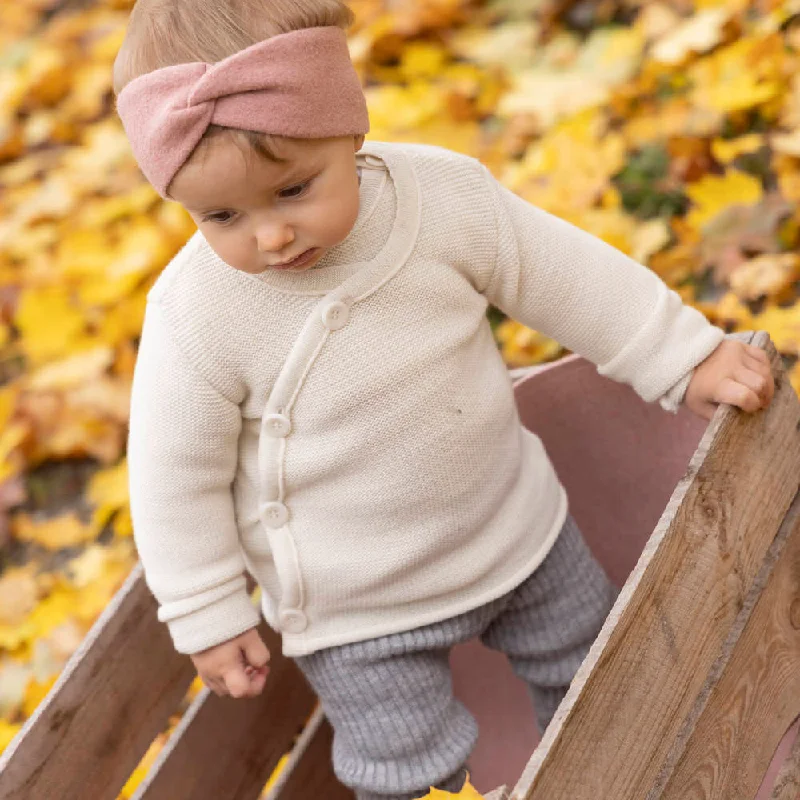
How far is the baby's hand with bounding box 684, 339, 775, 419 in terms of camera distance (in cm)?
120

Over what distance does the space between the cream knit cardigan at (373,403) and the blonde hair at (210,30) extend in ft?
0.69

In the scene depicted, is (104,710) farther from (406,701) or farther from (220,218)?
(220,218)

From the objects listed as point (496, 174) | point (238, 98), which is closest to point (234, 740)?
point (238, 98)

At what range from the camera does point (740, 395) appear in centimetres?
119

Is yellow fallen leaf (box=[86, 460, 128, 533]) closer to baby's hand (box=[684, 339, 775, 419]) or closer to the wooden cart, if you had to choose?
the wooden cart

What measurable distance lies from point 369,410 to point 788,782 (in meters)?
0.63

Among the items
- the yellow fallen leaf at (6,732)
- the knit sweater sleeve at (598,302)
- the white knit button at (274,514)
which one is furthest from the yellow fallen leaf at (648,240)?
the yellow fallen leaf at (6,732)

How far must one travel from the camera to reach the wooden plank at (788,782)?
51.4 inches

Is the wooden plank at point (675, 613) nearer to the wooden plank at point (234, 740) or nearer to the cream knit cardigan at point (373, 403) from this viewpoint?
the cream knit cardigan at point (373, 403)

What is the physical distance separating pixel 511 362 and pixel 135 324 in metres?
0.91

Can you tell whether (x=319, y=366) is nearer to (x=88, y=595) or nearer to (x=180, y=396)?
(x=180, y=396)

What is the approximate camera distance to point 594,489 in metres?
1.61

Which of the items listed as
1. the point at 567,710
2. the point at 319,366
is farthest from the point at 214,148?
the point at 567,710

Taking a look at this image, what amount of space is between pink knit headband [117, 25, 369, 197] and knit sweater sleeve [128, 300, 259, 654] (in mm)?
221
